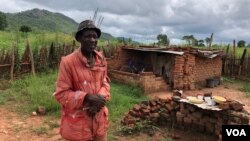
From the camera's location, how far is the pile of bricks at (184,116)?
5707 millimetres

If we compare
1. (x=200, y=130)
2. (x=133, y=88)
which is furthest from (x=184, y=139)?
(x=133, y=88)

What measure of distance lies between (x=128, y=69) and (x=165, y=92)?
7.14 ft

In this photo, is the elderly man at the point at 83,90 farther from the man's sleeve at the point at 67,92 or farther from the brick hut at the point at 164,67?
the brick hut at the point at 164,67

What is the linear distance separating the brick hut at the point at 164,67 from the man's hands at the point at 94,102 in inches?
326

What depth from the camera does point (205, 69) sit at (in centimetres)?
1357

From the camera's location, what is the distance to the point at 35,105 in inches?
316

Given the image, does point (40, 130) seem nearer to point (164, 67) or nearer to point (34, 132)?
point (34, 132)

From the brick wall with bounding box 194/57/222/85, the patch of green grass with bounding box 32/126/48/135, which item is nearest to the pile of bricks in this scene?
the patch of green grass with bounding box 32/126/48/135

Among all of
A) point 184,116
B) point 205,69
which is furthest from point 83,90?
point 205,69

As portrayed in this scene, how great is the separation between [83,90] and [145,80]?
325 inches

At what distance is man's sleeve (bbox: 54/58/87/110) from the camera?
2.83 m

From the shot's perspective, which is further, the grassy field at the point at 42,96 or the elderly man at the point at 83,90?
the grassy field at the point at 42,96

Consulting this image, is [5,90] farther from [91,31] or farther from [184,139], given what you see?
[91,31]

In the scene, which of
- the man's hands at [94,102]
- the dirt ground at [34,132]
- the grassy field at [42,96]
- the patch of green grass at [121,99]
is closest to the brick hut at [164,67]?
the patch of green grass at [121,99]
